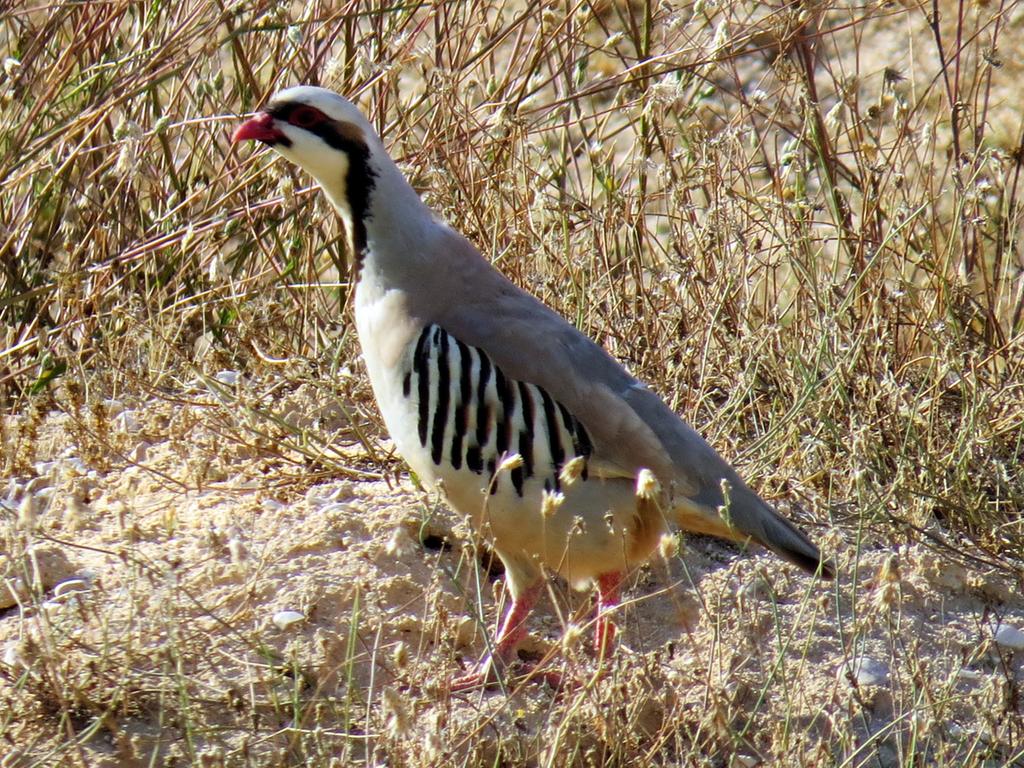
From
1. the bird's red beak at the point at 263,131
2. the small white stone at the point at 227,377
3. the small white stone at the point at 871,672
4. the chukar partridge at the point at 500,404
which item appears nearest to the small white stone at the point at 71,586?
the chukar partridge at the point at 500,404

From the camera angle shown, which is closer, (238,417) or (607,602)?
(607,602)

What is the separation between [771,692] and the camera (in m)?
3.54

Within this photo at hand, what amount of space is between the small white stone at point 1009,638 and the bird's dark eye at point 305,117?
2022 millimetres

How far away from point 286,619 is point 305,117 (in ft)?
3.86

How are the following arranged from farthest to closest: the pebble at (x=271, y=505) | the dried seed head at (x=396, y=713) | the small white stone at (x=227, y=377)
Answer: the small white stone at (x=227, y=377), the pebble at (x=271, y=505), the dried seed head at (x=396, y=713)

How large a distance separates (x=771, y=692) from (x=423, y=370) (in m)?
1.08

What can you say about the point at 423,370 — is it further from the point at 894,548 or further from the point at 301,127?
the point at 894,548

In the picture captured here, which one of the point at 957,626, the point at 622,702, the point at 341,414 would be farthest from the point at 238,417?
the point at 957,626

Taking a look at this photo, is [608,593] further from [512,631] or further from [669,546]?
[669,546]

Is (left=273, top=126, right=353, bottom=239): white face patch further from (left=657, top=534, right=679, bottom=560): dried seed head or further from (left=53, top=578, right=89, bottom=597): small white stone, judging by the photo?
(left=657, top=534, right=679, bottom=560): dried seed head

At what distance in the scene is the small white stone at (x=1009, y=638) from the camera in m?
3.74

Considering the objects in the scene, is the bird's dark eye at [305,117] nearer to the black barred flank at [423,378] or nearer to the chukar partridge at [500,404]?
the chukar partridge at [500,404]

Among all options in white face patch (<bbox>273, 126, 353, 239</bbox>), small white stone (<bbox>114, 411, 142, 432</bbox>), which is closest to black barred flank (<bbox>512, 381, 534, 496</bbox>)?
white face patch (<bbox>273, 126, 353, 239</bbox>)

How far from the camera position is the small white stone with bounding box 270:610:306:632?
11.5 ft
